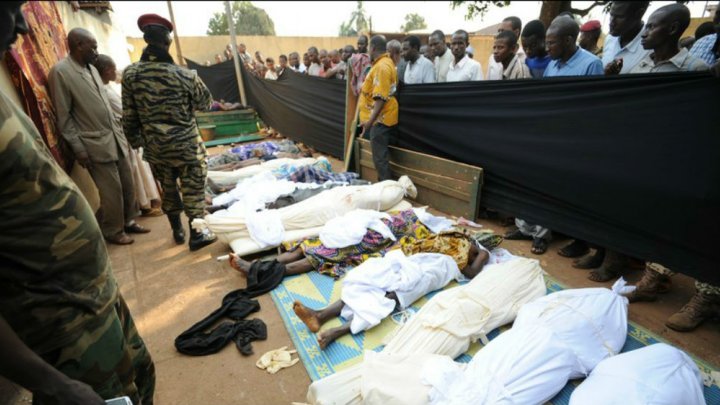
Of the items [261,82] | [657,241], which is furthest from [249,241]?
[261,82]

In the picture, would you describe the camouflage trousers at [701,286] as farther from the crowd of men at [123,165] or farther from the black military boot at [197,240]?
the black military boot at [197,240]

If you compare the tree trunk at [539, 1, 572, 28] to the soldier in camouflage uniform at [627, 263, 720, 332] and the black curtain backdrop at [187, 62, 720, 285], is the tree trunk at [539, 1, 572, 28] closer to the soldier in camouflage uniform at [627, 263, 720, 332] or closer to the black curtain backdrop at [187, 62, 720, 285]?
the black curtain backdrop at [187, 62, 720, 285]

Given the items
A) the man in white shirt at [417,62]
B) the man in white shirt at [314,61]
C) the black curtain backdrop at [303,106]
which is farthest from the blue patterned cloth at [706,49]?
the man in white shirt at [314,61]

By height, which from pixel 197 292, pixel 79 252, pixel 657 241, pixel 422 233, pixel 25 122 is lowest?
pixel 197 292

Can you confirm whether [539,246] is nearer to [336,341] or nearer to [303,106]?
[336,341]

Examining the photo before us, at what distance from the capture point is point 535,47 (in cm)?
375

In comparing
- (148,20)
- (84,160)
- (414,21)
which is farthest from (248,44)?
(414,21)

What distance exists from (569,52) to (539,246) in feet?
6.31

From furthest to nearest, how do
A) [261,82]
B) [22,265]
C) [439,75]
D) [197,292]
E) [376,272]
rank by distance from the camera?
[261,82] < [439,75] < [197,292] < [376,272] < [22,265]

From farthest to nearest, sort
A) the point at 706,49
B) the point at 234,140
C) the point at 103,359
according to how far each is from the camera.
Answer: the point at 234,140
the point at 706,49
the point at 103,359

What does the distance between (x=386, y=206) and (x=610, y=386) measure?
2666 mm

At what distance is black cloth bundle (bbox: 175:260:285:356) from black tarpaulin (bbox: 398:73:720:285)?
2648 millimetres

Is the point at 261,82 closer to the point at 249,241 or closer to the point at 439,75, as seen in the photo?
the point at 439,75

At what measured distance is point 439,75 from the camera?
18.0ft
